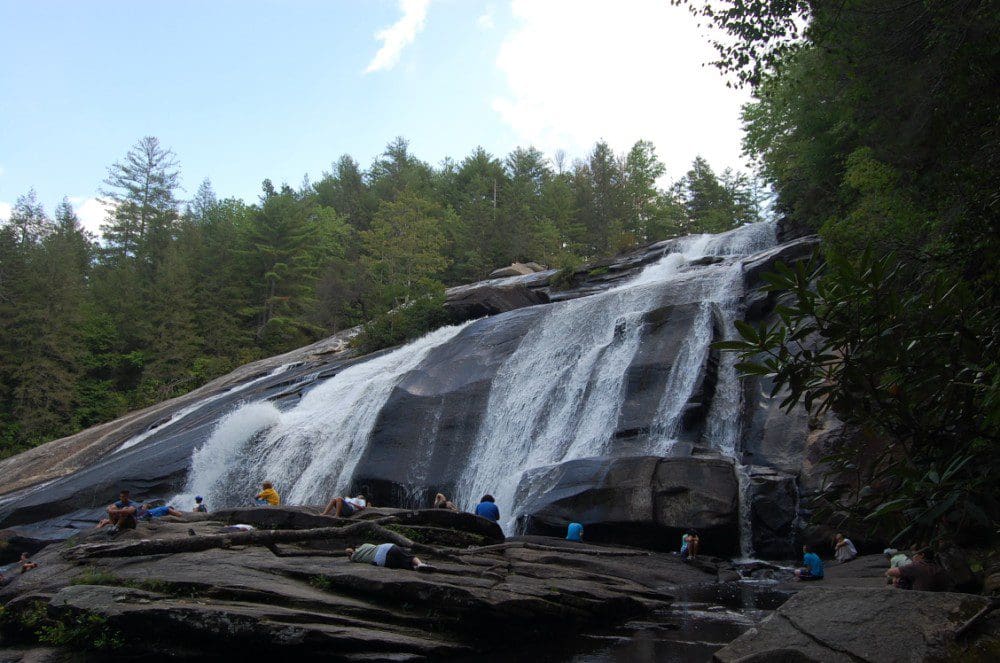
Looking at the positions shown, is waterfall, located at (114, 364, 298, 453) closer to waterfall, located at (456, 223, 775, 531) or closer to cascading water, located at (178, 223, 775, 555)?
cascading water, located at (178, 223, 775, 555)

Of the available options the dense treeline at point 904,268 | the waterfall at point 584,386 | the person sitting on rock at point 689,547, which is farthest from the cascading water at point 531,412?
the dense treeline at point 904,268

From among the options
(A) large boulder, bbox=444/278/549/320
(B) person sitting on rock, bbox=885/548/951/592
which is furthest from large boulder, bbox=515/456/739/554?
(A) large boulder, bbox=444/278/549/320

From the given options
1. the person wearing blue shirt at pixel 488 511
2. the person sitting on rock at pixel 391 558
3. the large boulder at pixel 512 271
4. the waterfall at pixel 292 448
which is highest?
the large boulder at pixel 512 271

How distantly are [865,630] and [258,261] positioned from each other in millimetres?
49805

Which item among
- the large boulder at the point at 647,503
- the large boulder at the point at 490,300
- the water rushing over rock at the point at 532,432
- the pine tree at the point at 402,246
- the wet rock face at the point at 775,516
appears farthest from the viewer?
the pine tree at the point at 402,246

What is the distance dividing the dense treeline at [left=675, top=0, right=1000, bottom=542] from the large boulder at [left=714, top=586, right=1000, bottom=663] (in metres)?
0.74

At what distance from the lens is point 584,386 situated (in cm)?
1817

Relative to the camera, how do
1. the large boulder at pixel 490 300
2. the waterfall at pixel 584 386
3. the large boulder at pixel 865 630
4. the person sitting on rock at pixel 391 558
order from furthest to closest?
the large boulder at pixel 490 300, the waterfall at pixel 584 386, the person sitting on rock at pixel 391 558, the large boulder at pixel 865 630

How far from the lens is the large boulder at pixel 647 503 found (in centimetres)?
1294

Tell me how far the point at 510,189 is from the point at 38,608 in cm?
4967

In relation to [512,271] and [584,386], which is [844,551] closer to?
[584,386]

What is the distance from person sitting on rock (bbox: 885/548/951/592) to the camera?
674 cm

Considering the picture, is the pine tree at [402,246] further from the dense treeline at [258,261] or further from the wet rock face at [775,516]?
the wet rock face at [775,516]

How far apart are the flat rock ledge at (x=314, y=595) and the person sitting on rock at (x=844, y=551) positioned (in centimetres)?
272
